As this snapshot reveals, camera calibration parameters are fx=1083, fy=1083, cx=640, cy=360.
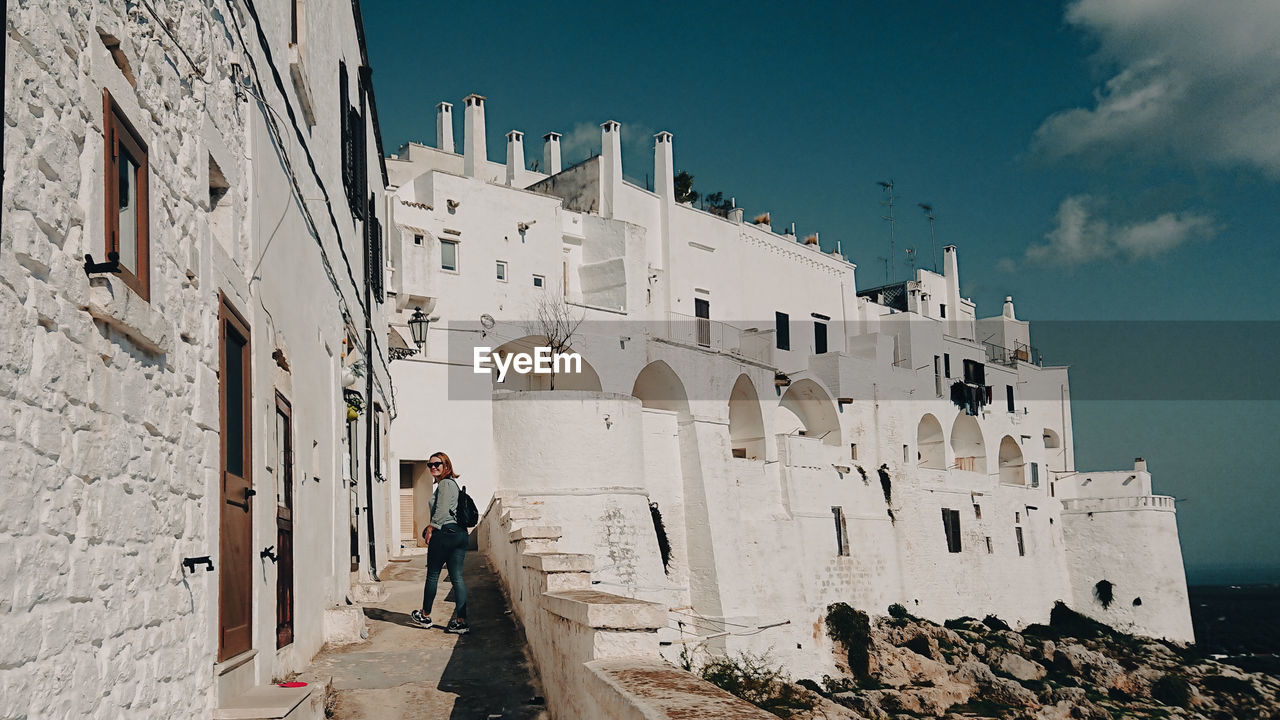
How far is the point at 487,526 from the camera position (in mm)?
17469

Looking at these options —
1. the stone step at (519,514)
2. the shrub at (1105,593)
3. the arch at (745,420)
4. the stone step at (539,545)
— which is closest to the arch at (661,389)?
the arch at (745,420)

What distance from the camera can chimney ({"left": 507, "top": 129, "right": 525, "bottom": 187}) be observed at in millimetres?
37906

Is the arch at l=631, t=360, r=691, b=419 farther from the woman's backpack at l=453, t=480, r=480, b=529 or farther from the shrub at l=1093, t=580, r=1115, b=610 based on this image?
the shrub at l=1093, t=580, r=1115, b=610

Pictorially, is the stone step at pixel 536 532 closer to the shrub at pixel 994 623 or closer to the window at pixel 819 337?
the shrub at pixel 994 623

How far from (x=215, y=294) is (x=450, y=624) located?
17.7ft

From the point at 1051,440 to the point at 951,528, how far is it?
43.8ft

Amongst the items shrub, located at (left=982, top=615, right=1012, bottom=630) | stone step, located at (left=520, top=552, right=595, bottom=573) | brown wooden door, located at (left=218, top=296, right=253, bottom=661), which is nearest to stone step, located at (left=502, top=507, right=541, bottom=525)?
stone step, located at (left=520, top=552, right=595, bottom=573)

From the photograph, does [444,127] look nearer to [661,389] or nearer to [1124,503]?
[661,389]

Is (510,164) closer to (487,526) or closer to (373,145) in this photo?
(373,145)

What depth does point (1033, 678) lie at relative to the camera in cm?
3309

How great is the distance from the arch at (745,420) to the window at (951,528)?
8930 mm

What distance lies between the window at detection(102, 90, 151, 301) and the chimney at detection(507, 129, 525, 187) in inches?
1323

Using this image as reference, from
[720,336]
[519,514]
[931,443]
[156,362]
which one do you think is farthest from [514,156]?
[156,362]

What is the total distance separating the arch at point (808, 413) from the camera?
3447 cm
